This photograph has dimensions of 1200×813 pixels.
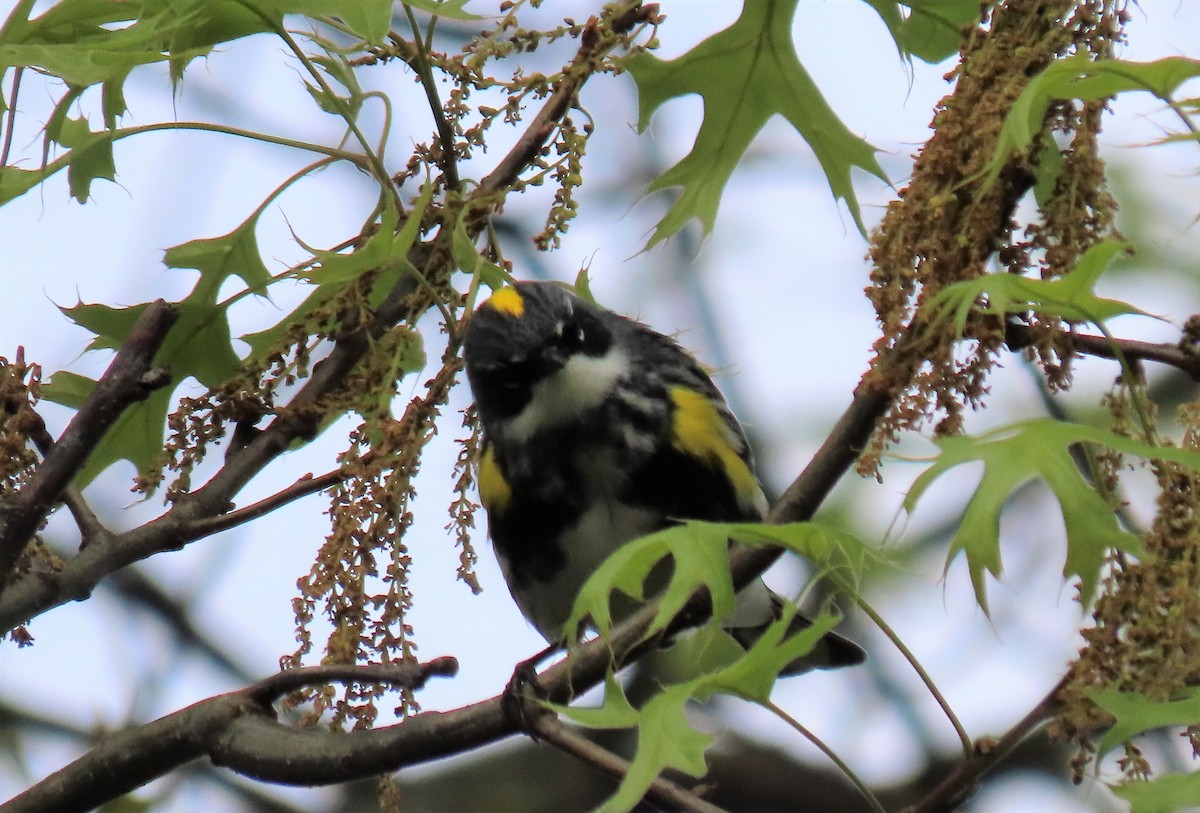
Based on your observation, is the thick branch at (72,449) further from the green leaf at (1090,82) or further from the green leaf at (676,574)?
the green leaf at (1090,82)

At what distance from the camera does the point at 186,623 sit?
14.1ft

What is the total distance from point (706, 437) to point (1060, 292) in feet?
4.97

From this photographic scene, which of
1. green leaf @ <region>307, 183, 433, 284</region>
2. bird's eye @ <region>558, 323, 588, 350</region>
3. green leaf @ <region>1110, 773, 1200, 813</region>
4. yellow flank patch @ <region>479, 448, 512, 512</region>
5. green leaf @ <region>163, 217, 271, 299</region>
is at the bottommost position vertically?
green leaf @ <region>1110, 773, 1200, 813</region>

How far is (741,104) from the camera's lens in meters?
2.61

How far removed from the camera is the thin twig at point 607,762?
1677 mm

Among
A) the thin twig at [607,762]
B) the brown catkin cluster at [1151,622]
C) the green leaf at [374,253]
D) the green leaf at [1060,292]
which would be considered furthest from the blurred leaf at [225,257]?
the brown catkin cluster at [1151,622]

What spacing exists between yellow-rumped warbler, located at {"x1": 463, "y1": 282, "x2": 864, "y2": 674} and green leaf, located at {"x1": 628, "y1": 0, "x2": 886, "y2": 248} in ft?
1.14

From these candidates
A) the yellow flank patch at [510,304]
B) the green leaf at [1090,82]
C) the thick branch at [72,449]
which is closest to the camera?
the green leaf at [1090,82]

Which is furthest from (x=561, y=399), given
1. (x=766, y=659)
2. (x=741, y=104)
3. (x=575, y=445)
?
(x=766, y=659)

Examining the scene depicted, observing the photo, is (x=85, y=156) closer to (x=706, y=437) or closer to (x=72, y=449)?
(x=72, y=449)

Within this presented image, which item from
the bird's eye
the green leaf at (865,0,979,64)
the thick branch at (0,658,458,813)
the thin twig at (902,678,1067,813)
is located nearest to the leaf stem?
the thin twig at (902,678,1067,813)

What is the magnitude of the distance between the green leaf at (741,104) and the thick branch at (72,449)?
97 centimetres

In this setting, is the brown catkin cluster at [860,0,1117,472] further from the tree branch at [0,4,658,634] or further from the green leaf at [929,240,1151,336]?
the tree branch at [0,4,658,634]

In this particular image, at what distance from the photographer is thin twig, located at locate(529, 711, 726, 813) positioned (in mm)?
1677
